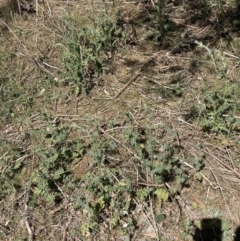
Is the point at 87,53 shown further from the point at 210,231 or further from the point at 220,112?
the point at 210,231

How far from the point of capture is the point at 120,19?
5.03 metres

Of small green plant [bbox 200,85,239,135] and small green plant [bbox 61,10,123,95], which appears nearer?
small green plant [bbox 200,85,239,135]

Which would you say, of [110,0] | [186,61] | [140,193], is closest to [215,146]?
[140,193]

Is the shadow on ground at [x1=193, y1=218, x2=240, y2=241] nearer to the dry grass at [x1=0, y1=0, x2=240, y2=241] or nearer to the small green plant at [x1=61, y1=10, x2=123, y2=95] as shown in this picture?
the dry grass at [x1=0, y1=0, x2=240, y2=241]

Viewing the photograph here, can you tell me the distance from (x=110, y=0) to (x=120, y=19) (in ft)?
1.49

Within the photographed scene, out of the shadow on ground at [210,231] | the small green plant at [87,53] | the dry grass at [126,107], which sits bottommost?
the shadow on ground at [210,231]

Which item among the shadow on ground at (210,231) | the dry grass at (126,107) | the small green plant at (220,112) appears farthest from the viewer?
the small green plant at (220,112)

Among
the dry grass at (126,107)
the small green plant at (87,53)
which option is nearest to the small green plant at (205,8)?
the dry grass at (126,107)

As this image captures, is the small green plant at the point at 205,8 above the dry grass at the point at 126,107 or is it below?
above

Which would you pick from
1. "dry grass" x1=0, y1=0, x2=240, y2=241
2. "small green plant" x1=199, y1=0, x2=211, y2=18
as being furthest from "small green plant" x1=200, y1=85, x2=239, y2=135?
"small green plant" x1=199, y1=0, x2=211, y2=18

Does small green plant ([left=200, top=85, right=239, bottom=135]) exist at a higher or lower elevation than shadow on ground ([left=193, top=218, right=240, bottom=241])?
higher

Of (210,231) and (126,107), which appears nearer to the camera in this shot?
(210,231)

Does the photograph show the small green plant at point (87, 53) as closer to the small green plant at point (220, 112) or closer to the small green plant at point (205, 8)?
the small green plant at point (205, 8)

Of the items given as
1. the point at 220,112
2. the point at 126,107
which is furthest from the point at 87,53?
the point at 220,112
